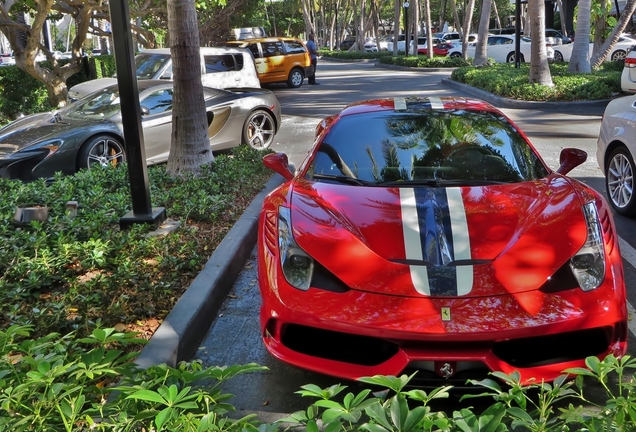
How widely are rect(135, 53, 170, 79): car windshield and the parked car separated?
973cm

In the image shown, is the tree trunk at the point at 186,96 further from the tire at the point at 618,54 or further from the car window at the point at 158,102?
the tire at the point at 618,54

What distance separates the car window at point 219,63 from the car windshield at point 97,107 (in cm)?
289

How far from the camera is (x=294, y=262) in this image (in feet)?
12.0

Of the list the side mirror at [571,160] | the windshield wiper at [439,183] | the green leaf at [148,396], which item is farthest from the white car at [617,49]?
the green leaf at [148,396]

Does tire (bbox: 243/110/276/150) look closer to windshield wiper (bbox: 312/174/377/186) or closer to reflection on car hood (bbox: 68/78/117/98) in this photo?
reflection on car hood (bbox: 68/78/117/98)

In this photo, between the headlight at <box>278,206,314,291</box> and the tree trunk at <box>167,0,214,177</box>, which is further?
the tree trunk at <box>167,0,214,177</box>

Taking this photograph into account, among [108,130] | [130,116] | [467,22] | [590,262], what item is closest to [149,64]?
[108,130]

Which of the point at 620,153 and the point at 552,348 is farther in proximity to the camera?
the point at 620,153

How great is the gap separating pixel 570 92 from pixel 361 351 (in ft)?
45.9

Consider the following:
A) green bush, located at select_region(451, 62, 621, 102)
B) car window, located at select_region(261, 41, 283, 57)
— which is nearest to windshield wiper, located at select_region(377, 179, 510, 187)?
green bush, located at select_region(451, 62, 621, 102)

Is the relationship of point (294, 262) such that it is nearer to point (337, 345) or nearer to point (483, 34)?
point (337, 345)

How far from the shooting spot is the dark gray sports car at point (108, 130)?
8.63 meters

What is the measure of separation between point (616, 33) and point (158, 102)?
1545 centimetres

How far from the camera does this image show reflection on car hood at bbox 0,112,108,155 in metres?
8.69
